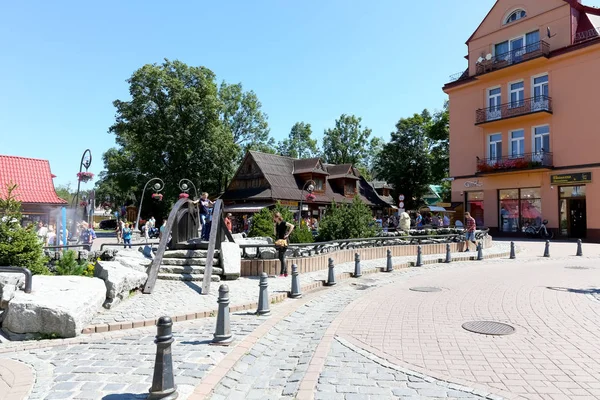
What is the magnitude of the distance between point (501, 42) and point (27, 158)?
3433 centimetres

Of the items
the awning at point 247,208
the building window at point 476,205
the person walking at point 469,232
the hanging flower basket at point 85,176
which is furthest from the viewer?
the awning at point 247,208

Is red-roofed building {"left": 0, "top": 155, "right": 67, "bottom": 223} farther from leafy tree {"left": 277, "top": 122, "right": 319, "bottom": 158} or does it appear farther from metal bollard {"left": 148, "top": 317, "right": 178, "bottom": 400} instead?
leafy tree {"left": 277, "top": 122, "right": 319, "bottom": 158}

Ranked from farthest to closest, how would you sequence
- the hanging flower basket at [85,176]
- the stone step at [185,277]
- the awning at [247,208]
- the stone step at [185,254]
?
1. the awning at [247,208]
2. the hanging flower basket at [85,176]
3. the stone step at [185,254]
4. the stone step at [185,277]

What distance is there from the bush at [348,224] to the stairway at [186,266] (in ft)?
23.8

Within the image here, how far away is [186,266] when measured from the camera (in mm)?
10867

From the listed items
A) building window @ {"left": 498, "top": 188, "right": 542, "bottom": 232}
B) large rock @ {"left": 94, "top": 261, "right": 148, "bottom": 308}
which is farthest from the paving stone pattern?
building window @ {"left": 498, "top": 188, "right": 542, "bottom": 232}

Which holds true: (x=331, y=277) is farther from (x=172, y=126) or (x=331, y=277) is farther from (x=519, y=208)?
(x=172, y=126)

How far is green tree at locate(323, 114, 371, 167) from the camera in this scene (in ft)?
208

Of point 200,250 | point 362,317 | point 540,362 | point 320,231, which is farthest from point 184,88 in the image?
point 540,362

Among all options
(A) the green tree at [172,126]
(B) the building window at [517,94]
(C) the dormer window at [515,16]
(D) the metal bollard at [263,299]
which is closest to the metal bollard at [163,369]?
(D) the metal bollard at [263,299]

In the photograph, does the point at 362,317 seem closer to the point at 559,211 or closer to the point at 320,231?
the point at 320,231

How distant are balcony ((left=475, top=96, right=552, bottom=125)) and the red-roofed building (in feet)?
98.5

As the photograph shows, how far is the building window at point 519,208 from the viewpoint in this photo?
1145 inches

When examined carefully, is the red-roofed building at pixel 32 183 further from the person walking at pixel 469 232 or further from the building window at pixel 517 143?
the building window at pixel 517 143
